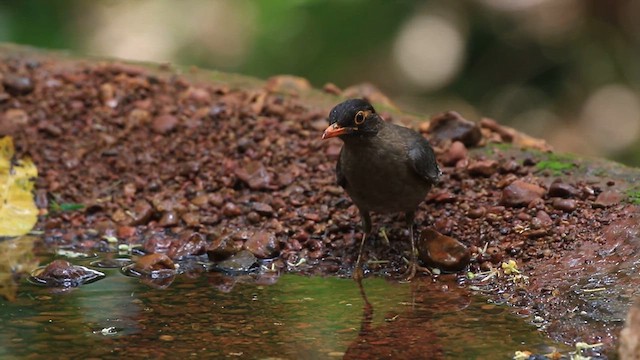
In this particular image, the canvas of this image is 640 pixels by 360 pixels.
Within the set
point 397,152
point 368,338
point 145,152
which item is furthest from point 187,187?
point 368,338

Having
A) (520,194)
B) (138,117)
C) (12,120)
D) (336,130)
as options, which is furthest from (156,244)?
(520,194)

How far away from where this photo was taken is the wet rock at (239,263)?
17.4 feet

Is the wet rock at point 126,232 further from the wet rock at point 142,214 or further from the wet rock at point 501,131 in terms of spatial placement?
the wet rock at point 501,131

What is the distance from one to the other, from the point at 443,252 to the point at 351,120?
2.78ft

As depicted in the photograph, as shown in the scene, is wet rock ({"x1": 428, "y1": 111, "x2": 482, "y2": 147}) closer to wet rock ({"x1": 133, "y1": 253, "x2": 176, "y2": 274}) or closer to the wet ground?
the wet ground

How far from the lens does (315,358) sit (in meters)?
3.80

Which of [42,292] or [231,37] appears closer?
[42,292]

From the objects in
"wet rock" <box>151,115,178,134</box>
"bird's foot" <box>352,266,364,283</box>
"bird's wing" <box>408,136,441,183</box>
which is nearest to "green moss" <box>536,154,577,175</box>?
"bird's wing" <box>408,136,441,183</box>

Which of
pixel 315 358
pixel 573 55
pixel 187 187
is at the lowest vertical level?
pixel 315 358

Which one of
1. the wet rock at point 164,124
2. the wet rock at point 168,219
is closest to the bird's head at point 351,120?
the wet rock at point 168,219

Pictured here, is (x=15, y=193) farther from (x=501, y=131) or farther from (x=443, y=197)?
(x=501, y=131)

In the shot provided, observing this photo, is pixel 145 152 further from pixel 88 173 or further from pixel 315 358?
A: pixel 315 358

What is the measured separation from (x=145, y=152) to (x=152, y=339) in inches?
110

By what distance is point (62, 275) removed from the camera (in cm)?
500
